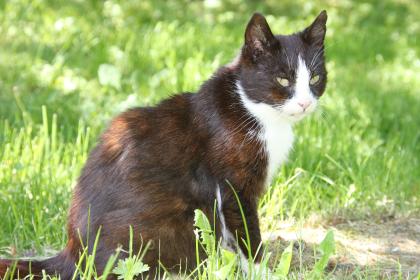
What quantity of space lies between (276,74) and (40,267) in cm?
128

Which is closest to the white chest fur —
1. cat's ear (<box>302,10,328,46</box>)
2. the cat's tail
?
cat's ear (<box>302,10,328,46</box>)

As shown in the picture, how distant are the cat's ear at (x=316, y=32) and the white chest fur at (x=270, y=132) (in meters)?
0.38

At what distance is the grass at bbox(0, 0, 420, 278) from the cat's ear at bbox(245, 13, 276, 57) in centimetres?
78

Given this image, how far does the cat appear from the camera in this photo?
9.89 feet

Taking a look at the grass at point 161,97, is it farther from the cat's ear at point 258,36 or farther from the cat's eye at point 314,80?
the cat's ear at point 258,36

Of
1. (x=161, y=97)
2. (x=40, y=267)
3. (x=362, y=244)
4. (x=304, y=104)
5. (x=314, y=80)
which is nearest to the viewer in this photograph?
(x=40, y=267)

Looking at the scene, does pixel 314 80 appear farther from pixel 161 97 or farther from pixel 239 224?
pixel 161 97

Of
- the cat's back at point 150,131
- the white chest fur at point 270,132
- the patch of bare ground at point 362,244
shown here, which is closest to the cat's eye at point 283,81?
the white chest fur at point 270,132

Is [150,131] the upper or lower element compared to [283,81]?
lower

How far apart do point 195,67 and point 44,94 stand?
112cm

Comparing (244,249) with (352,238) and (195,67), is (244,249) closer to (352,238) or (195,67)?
(352,238)

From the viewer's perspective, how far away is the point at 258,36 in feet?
10.6

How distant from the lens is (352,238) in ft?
12.3

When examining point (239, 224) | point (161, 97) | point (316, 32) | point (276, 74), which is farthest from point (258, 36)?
point (161, 97)
